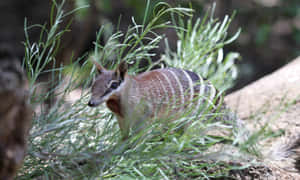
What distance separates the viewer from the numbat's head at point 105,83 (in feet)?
4.19

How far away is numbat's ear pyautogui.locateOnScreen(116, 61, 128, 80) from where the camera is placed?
136 cm

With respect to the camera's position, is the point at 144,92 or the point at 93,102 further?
the point at 144,92

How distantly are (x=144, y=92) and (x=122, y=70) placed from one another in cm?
19

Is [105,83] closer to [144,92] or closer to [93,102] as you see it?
[93,102]

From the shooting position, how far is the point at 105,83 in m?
1.33

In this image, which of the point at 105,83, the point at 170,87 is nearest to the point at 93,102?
the point at 105,83

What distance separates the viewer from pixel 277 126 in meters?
1.74

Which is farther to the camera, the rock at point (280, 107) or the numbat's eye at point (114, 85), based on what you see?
the rock at point (280, 107)

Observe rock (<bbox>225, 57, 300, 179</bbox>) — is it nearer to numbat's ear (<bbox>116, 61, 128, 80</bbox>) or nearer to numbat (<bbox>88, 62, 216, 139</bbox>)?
numbat (<bbox>88, 62, 216, 139</bbox>)

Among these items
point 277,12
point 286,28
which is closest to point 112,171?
point 277,12

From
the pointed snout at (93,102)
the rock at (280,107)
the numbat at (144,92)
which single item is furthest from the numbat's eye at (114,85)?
the rock at (280,107)

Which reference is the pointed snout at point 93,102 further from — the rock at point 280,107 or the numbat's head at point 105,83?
the rock at point 280,107

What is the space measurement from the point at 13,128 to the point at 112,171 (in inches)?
19.1

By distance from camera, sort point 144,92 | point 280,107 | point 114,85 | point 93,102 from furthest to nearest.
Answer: point 280,107 → point 144,92 → point 114,85 → point 93,102
